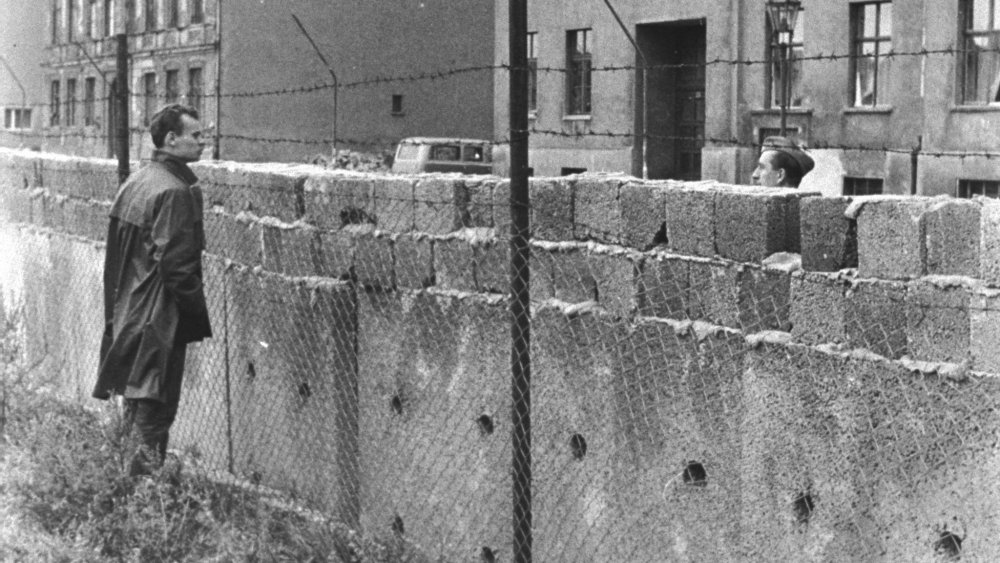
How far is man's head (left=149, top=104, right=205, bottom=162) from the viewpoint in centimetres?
844

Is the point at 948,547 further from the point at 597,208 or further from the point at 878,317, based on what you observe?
the point at 597,208

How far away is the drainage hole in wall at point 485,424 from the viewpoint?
24.4 feet

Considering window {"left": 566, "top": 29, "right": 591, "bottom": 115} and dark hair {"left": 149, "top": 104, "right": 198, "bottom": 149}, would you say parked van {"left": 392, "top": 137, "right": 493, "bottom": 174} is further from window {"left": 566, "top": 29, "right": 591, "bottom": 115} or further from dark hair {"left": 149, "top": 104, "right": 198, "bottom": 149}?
dark hair {"left": 149, "top": 104, "right": 198, "bottom": 149}

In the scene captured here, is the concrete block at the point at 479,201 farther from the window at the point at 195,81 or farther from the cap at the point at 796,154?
the window at the point at 195,81

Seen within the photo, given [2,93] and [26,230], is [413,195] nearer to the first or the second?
[26,230]

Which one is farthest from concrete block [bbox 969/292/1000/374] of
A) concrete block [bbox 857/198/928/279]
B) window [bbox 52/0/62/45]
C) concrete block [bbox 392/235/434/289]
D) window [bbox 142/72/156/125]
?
window [bbox 52/0/62/45]

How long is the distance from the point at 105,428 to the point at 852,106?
24.0m

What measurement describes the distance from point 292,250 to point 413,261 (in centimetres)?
124

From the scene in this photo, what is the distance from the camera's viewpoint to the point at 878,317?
18.0ft

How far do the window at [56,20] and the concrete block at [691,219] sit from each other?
5736 cm

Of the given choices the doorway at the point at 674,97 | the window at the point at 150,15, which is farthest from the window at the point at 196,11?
the doorway at the point at 674,97

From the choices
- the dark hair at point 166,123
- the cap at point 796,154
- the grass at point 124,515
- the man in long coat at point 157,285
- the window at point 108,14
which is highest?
the window at point 108,14

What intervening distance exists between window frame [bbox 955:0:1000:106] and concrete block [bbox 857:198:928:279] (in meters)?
22.9

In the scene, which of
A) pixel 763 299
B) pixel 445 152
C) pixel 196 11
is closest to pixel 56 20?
pixel 196 11
